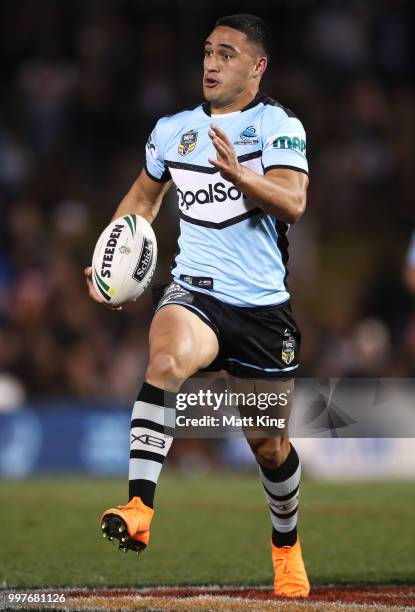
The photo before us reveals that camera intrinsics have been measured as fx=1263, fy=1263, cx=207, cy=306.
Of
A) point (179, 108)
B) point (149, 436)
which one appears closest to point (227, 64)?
point (149, 436)

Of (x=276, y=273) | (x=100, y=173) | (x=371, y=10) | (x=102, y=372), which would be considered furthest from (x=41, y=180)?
(x=276, y=273)

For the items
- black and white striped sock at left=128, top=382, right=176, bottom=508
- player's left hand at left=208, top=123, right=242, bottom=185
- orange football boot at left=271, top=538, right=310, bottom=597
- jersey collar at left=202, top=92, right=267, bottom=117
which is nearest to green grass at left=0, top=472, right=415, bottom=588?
orange football boot at left=271, top=538, right=310, bottom=597

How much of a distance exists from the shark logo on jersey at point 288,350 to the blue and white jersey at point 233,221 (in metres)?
0.20

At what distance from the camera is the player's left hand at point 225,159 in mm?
5512

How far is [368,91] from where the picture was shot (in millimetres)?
17000

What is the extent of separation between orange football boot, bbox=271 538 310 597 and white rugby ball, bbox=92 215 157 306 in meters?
1.53

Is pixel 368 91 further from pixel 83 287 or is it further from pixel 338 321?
pixel 83 287

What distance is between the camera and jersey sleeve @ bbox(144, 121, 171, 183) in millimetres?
6488

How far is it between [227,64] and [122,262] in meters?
1.11

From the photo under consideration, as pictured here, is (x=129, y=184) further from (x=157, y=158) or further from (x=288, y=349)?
(x=288, y=349)

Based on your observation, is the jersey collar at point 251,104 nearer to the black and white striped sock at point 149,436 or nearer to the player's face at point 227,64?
the player's face at point 227,64

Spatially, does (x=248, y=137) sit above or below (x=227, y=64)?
below

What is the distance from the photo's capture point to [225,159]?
5.52 meters

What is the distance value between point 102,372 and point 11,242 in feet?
7.61
